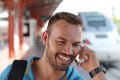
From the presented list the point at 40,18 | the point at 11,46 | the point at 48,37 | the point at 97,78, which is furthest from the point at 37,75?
the point at 40,18

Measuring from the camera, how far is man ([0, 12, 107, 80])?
1384 mm

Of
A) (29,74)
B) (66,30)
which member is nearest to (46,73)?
(29,74)

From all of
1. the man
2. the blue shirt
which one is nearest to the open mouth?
the man

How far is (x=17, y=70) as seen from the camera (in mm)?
1426

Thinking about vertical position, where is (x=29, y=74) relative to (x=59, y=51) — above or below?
below

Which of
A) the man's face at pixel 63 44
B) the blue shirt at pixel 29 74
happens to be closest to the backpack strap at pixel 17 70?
the blue shirt at pixel 29 74

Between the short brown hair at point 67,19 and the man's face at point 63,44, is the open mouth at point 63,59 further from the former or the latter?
the short brown hair at point 67,19

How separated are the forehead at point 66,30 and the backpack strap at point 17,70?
0.65ft

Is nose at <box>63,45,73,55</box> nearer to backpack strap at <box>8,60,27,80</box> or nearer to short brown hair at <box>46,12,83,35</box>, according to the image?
short brown hair at <box>46,12,83,35</box>

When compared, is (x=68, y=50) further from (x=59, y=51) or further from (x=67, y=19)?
(x=67, y=19)

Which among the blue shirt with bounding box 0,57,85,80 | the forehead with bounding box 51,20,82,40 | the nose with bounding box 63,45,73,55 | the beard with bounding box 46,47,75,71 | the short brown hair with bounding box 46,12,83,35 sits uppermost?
the short brown hair with bounding box 46,12,83,35

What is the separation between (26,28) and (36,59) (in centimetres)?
1529

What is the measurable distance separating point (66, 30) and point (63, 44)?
0.20 feet

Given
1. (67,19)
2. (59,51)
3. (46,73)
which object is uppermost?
(67,19)
